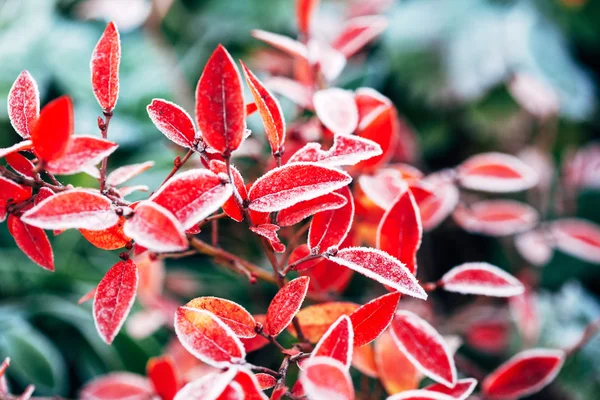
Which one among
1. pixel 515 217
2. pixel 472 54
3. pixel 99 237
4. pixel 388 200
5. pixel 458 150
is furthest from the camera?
pixel 458 150

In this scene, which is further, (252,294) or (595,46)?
(595,46)

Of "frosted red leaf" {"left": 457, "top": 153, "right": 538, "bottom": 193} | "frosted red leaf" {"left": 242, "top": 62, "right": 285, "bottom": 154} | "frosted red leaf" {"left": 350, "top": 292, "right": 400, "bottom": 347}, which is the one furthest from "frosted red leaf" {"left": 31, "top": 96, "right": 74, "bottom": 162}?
"frosted red leaf" {"left": 457, "top": 153, "right": 538, "bottom": 193}

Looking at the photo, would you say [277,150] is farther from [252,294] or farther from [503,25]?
[503,25]

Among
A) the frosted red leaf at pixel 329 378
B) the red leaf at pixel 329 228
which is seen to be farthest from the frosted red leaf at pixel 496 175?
the frosted red leaf at pixel 329 378

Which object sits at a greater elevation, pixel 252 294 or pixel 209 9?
pixel 209 9

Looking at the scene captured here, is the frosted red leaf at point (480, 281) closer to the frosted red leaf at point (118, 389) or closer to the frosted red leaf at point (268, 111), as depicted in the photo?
the frosted red leaf at point (268, 111)

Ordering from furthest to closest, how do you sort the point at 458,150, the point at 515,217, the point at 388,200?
the point at 458,150 < the point at 515,217 < the point at 388,200

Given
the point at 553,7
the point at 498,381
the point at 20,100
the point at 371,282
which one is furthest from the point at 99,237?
the point at 553,7
